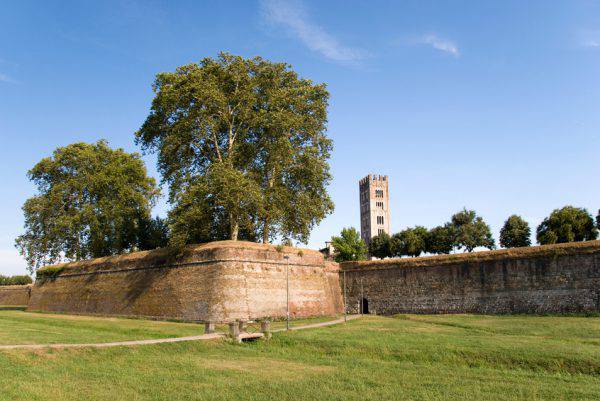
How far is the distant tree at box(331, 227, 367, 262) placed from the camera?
189 ft

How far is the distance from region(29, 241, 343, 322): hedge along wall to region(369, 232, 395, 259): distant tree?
28175 mm

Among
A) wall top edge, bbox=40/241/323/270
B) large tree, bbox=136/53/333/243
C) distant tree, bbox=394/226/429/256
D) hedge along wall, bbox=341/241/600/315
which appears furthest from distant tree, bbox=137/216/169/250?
distant tree, bbox=394/226/429/256

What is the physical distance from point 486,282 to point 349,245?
2515 cm

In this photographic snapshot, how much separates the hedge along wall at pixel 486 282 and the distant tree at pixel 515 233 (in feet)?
71.0

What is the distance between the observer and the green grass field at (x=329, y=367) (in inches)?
560

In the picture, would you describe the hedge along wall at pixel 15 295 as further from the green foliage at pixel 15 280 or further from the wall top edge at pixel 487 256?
the wall top edge at pixel 487 256

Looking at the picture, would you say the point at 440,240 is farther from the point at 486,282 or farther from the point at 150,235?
the point at 150,235

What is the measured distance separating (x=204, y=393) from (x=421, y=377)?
21.9ft

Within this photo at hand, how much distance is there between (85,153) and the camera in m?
46.7

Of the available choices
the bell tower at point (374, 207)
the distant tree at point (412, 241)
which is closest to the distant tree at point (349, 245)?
the distant tree at point (412, 241)

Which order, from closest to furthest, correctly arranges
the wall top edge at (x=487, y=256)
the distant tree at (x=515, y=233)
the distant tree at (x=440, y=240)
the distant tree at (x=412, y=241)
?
the wall top edge at (x=487, y=256) → the distant tree at (x=515, y=233) → the distant tree at (x=440, y=240) → the distant tree at (x=412, y=241)

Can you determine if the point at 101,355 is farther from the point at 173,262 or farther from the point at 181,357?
the point at 173,262

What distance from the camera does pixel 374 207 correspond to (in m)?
110

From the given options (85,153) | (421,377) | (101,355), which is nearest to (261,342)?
(101,355)
